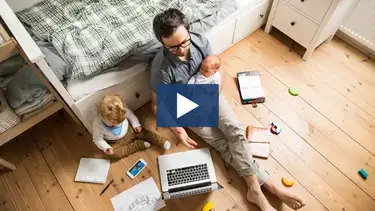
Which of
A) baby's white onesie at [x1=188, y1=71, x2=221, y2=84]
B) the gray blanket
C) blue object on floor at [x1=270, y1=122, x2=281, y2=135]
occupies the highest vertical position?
the gray blanket

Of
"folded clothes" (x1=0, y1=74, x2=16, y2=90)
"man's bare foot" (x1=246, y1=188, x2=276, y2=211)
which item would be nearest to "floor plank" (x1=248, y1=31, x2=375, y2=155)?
"man's bare foot" (x1=246, y1=188, x2=276, y2=211)

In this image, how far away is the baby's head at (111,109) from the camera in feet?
3.74

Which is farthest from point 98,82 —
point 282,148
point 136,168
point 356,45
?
point 356,45

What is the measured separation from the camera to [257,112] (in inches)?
60.2

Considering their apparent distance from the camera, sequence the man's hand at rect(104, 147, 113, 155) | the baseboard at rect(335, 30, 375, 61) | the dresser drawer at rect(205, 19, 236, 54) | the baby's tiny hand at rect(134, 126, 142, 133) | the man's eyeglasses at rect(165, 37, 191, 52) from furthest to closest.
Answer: the baseboard at rect(335, 30, 375, 61)
the dresser drawer at rect(205, 19, 236, 54)
the baby's tiny hand at rect(134, 126, 142, 133)
the man's hand at rect(104, 147, 113, 155)
the man's eyeglasses at rect(165, 37, 191, 52)

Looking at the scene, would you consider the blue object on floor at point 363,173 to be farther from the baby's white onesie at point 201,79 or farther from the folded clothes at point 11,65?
the folded clothes at point 11,65

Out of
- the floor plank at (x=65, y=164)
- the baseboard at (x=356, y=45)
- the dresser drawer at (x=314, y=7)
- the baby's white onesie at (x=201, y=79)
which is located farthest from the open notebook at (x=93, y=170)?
the baseboard at (x=356, y=45)

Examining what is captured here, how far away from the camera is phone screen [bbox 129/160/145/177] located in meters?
1.34

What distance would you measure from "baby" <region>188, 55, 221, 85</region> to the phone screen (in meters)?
0.48

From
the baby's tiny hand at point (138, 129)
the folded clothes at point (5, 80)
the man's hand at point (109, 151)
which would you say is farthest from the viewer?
the baby's tiny hand at point (138, 129)

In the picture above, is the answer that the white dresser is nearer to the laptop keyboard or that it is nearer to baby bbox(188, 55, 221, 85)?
baby bbox(188, 55, 221, 85)

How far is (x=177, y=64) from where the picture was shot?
1.20 metres

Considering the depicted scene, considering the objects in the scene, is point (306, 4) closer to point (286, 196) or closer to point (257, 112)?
point (257, 112)

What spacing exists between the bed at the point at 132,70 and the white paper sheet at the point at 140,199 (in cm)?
38
